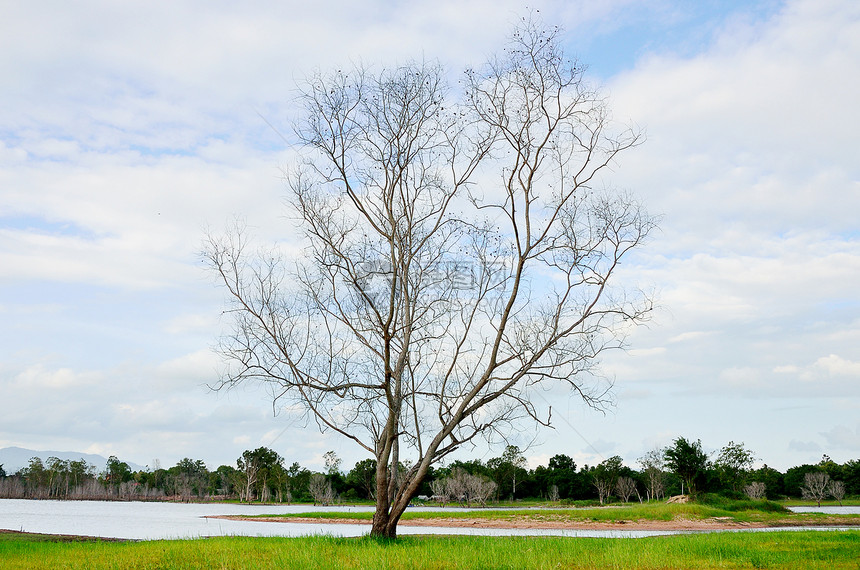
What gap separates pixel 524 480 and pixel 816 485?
31642 millimetres

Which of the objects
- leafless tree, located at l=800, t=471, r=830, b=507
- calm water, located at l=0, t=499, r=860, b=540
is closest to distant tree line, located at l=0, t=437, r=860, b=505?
leafless tree, located at l=800, t=471, r=830, b=507

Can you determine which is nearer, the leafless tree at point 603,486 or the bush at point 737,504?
the bush at point 737,504

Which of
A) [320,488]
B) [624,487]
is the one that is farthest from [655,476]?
[320,488]

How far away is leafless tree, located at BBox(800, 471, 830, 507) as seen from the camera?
6669 centimetres

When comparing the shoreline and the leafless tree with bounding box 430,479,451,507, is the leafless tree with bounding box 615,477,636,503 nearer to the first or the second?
the leafless tree with bounding box 430,479,451,507

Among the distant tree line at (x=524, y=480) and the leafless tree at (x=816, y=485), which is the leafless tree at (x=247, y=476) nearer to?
the distant tree line at (x=524, y=480)

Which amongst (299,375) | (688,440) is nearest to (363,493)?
(688,440)

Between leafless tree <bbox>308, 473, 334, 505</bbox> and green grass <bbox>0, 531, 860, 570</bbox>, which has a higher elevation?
green grass <bbox>0, 531, 860, 570</bbox>

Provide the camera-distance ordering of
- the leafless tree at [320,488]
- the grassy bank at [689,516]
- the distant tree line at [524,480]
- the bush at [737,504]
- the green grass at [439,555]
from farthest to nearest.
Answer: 1. the leafless tree at [320,488]
2. the distant tree line at [524,480]
3. the bush at [737,504]
4. the grassy bank at [689,516]
5. the green grass at [439,555]

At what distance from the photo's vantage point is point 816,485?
67188 millimetres

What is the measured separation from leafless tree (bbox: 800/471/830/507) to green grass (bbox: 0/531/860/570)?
61069 mm

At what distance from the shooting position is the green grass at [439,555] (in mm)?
11227

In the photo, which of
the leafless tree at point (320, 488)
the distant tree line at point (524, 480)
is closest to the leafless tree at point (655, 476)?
the distant tree line at point (524, 480)

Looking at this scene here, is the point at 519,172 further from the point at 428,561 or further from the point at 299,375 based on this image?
the point at 428,561
